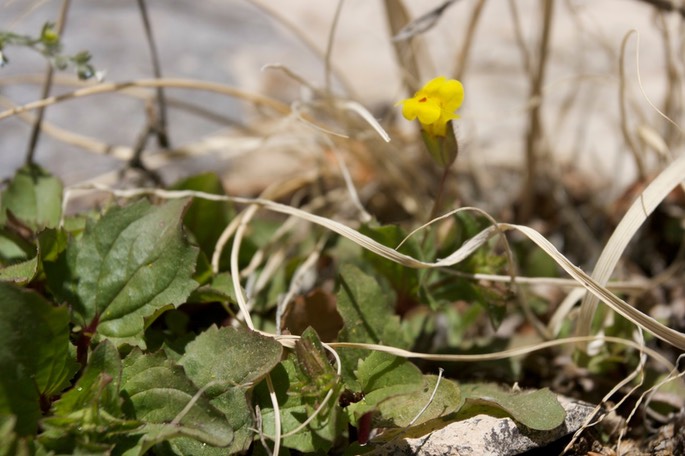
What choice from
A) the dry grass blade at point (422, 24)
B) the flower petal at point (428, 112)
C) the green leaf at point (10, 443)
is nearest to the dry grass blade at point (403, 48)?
the dry grass blade at point (422, 24)

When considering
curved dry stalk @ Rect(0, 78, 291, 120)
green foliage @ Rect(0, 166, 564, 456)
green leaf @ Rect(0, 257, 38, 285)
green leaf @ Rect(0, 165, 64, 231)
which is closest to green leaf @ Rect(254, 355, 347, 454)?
green foliage @ Rect(0, 166, 564, 456)

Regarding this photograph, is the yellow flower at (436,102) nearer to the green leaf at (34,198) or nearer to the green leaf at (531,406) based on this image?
the green leaf at (531,406)

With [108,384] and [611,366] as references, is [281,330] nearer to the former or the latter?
[108,384]

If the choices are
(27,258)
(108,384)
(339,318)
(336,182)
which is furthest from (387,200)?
(108,384)

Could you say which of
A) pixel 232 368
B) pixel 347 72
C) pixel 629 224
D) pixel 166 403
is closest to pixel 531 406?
pixel 629 224

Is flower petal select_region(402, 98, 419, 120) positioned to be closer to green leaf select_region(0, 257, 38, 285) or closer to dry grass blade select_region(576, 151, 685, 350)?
dry grass blade select_region(576, 151, 685, 350)
